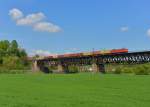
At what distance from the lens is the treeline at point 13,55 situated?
514 feet

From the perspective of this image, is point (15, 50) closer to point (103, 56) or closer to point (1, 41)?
point (1, 41)

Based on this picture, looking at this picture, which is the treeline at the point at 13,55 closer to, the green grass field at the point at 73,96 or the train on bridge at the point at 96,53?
the train on bridge at the point at 96,53

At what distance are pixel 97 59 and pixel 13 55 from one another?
5412 cm

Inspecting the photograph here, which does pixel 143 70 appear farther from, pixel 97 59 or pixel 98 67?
pixel 98 67

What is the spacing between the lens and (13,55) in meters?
177

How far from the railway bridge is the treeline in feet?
22.0

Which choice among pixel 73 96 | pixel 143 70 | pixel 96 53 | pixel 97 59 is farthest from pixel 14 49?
pixel 73 96

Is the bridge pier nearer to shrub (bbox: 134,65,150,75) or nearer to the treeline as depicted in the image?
shrub (bbox: 134,65,150,75)

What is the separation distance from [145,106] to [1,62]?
497ft

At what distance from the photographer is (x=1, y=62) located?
16525 cm

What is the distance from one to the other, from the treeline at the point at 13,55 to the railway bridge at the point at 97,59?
6.69 metres

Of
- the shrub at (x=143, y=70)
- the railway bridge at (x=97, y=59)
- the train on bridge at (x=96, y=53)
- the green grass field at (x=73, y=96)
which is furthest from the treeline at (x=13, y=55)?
the green grass field at (x=73, y=96)

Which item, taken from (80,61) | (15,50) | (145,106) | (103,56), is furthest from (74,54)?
(145,106)

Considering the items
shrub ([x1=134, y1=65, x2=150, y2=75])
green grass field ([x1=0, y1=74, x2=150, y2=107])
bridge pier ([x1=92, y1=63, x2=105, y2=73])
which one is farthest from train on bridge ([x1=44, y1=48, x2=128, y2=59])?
green grass field ([x1=0, y1=74, x2=150, y2=107])
